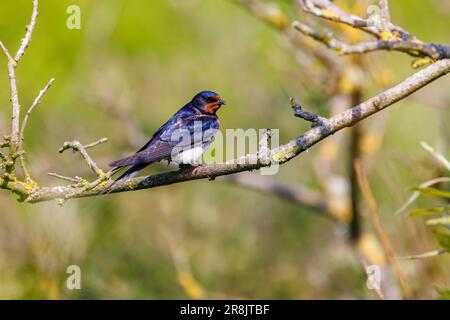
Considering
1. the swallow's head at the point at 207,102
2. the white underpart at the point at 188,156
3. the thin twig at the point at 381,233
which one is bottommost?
the thin twig at the point at 381,233

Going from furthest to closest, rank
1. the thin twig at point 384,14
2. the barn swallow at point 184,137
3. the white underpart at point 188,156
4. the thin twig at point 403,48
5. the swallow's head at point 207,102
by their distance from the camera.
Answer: the swallow's head at point 207,102 → the white underpart at point 188,156 → the barn swallow at point 184,137 → the thin twig at point 384,14 → the thin twig at point 403,48

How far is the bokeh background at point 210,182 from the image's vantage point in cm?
404

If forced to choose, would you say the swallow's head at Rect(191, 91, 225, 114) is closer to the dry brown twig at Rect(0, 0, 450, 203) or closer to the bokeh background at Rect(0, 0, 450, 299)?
the bokeh background at Rect(0, 0, 450, 299)

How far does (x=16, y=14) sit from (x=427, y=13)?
437cm

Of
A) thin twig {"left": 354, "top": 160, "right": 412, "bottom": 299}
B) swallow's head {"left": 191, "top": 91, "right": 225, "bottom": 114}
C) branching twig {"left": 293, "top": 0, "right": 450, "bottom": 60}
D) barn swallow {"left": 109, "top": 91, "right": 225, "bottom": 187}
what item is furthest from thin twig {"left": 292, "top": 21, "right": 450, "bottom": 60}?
swallow's head {"left": 191, "top": 91, "right": 225, "bottom": 114}

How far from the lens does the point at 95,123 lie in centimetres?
738

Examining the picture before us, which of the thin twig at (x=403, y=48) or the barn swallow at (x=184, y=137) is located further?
the barn swallow at (x=184, y=137)

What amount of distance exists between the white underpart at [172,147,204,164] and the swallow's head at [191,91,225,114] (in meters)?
0.51

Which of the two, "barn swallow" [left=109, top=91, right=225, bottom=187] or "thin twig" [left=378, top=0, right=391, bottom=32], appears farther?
"barn swallow" [left=109, top=91, right=225, bottom=187]

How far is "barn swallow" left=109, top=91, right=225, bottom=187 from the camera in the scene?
10.5ft

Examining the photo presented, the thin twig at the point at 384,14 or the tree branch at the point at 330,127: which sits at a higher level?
the thin twig at the point at 384,14

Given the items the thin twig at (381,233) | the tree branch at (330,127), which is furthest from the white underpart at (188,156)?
the tree branch at (330,127)

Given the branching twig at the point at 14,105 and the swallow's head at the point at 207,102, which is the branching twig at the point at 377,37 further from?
the swallow's head at the point at 207,102

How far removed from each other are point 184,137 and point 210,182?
2407 mm
